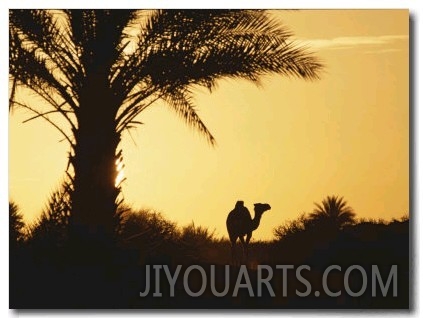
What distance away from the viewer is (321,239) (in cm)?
1073

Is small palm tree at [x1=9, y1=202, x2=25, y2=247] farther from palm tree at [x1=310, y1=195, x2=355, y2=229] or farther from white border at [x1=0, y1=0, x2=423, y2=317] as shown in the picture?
palm tree at [x1=310, y1=195, x2=355, y2=229]

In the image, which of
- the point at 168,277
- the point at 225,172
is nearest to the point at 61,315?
the point at 168,277

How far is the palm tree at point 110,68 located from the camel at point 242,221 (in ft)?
1.63

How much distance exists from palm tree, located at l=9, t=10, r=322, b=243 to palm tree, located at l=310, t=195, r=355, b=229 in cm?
79

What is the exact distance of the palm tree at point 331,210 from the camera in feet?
35.0

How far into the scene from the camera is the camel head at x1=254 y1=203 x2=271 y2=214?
34.9 ft

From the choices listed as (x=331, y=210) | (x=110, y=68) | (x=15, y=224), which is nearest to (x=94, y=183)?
(x=15, y=224)

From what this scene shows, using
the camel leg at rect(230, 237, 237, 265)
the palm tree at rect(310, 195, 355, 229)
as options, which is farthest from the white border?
the palm tree at rect(310, 195, 355, 229)

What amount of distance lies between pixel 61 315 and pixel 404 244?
2.20m

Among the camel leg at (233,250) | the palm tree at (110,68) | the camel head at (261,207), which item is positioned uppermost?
the palm tree at (110,68)

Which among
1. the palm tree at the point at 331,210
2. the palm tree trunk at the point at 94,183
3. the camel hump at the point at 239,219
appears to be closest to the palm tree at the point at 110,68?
the palm tree trunk at the point at 94,183

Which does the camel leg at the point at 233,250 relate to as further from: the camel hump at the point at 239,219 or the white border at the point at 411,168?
the white border at the point at 411,168

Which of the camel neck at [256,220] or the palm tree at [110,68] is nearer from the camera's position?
the camel neck at [256,220]
